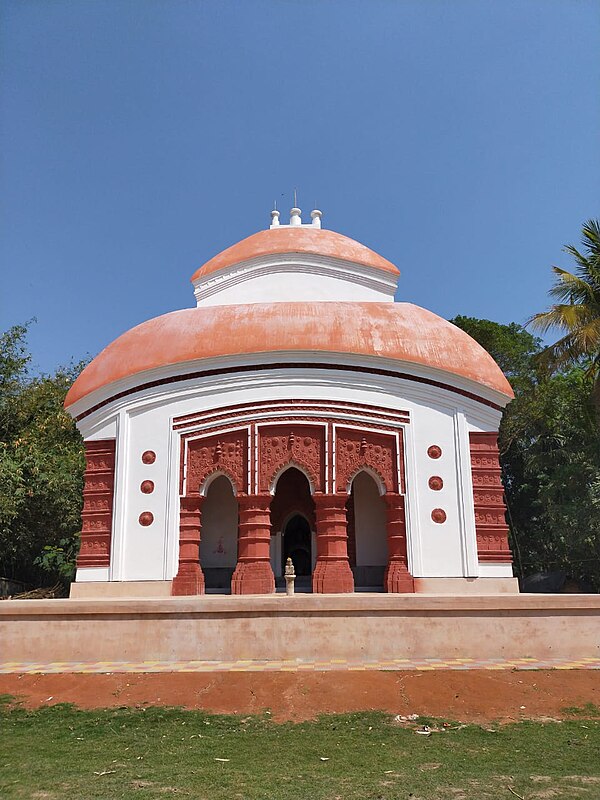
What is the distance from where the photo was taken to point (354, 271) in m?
16.9

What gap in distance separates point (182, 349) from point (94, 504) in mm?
3659

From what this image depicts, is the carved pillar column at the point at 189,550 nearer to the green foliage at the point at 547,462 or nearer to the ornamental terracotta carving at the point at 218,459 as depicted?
the ornamental terracotta carving at the point at 218,459

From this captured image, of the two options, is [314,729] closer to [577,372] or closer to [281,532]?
[281,532]

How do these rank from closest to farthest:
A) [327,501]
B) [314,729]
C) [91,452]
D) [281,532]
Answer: [314,729] → [327,501] → [91,452] → [281,532]

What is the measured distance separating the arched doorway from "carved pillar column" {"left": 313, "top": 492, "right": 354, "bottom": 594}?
7.97 feet

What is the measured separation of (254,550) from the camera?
13.3 meters

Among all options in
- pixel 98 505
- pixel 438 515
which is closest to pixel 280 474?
pixel 438 515

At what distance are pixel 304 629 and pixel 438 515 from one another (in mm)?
5319

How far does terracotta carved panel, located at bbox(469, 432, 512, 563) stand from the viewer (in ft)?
44.6

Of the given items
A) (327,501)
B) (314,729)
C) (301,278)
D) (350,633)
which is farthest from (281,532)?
(314,729)

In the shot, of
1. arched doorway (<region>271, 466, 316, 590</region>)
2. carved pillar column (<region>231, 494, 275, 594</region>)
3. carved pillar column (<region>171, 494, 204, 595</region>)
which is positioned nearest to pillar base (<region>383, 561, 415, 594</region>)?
carved pillar column (<region>231, 494, 275, 594</region>)

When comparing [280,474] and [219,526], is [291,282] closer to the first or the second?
[280,474]

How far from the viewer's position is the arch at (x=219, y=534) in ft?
52.0

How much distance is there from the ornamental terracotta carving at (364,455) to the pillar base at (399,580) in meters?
1.51
